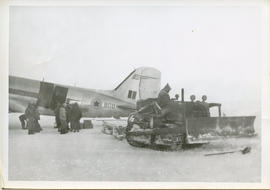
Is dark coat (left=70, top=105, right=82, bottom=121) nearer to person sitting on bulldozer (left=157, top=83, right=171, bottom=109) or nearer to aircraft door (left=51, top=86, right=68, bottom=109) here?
aircraft door (left=51, top=86, right=68, bottom=109)

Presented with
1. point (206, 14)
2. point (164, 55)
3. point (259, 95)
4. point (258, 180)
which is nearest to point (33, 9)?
point (164, 55)

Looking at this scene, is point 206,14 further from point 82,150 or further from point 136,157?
point 82,150

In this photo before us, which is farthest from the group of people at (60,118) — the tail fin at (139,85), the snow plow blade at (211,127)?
the snow plow blade at (211,127)

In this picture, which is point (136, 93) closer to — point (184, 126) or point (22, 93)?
point (184, 126)

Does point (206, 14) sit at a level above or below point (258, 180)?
above

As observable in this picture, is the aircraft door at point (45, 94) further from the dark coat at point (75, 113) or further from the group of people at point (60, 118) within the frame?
the dark coat at point (75, 113)

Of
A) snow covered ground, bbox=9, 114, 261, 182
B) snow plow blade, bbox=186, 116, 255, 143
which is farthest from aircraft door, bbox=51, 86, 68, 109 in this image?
snow plow blade, bbox=186, 116, 255, 143
